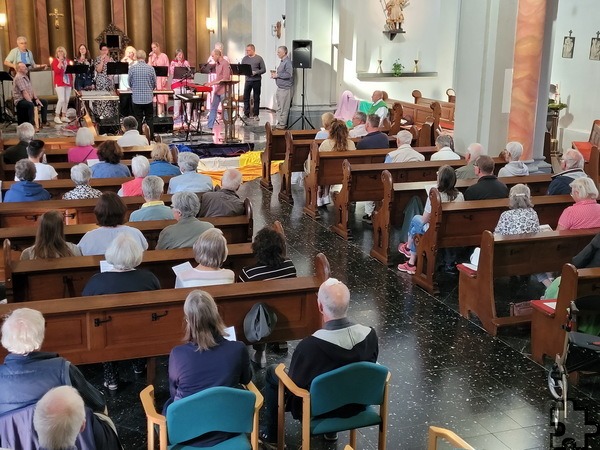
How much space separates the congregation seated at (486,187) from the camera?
7.18 metres

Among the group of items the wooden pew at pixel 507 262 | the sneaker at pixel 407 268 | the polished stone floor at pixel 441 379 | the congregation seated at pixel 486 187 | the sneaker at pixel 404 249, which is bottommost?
the polished stone floor at pixel 441 379

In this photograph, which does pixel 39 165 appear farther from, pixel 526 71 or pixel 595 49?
pixel 595 49

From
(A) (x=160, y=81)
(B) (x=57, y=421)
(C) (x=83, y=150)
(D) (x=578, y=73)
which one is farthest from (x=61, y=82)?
(B) (x=57, y=421)

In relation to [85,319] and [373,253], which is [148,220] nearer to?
[85,319]

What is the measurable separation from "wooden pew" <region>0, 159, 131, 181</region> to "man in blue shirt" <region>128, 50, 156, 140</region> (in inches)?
183

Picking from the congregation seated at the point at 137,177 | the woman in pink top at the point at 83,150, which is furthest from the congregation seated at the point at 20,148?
the congregation seated at the point at 137,177

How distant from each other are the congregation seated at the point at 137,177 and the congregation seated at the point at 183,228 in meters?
1.52

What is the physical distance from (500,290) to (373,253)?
54.1 inches

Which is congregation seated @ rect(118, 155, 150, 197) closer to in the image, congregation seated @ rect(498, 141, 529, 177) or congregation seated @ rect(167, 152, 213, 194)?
congregation seated @ rect(167, 152, 213, 194)

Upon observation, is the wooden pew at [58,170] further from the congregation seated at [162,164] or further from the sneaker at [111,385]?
the sneaker at [111,385]

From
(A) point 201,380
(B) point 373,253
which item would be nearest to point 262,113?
(B) point 373,253

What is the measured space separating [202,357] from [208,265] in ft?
3.79

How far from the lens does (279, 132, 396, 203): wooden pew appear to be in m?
9.95

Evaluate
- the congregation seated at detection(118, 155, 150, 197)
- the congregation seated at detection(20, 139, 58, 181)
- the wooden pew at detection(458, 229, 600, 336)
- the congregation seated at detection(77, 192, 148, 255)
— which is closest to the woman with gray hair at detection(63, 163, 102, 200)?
the congregation seated at detection(118, 155, 150, 197)
